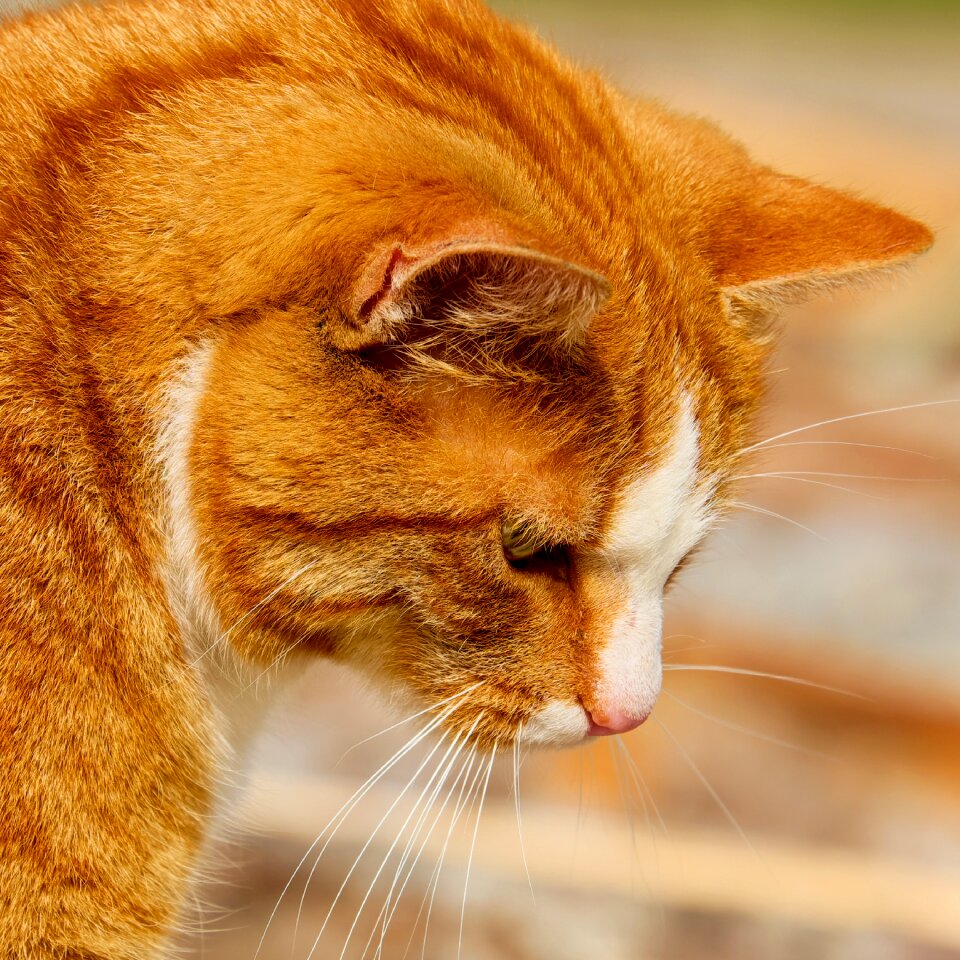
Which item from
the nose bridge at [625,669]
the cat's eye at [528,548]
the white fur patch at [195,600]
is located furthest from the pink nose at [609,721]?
the white fur patch at [195,600]

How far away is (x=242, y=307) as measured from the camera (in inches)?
37.0

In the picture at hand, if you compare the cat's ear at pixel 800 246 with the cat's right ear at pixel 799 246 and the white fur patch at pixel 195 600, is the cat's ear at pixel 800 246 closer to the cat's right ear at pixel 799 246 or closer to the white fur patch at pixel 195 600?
the cat's right ear at pixel 799 246

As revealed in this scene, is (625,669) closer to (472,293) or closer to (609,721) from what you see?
(609,721)

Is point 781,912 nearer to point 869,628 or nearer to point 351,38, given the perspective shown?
point 869,628

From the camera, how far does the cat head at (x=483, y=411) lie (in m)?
0.89

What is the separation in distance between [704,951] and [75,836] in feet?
3.34

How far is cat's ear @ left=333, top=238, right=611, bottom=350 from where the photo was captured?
0.80m

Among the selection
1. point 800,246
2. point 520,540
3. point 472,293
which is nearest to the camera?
point 472,293

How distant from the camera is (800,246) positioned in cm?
115

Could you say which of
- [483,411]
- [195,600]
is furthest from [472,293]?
[195,600]

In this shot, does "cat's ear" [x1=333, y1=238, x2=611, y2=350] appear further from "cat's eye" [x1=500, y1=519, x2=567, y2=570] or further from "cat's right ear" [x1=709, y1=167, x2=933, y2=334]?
"cat's right ear" [x1=709, y1=167, x2=933, y2=334]

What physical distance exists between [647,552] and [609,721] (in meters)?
0.16

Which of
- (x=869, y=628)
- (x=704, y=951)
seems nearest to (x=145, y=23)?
(x=704, y=951)

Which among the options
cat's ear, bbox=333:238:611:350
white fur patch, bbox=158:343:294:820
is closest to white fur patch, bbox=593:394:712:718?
cat's ear, bbox=333:238:611:350
